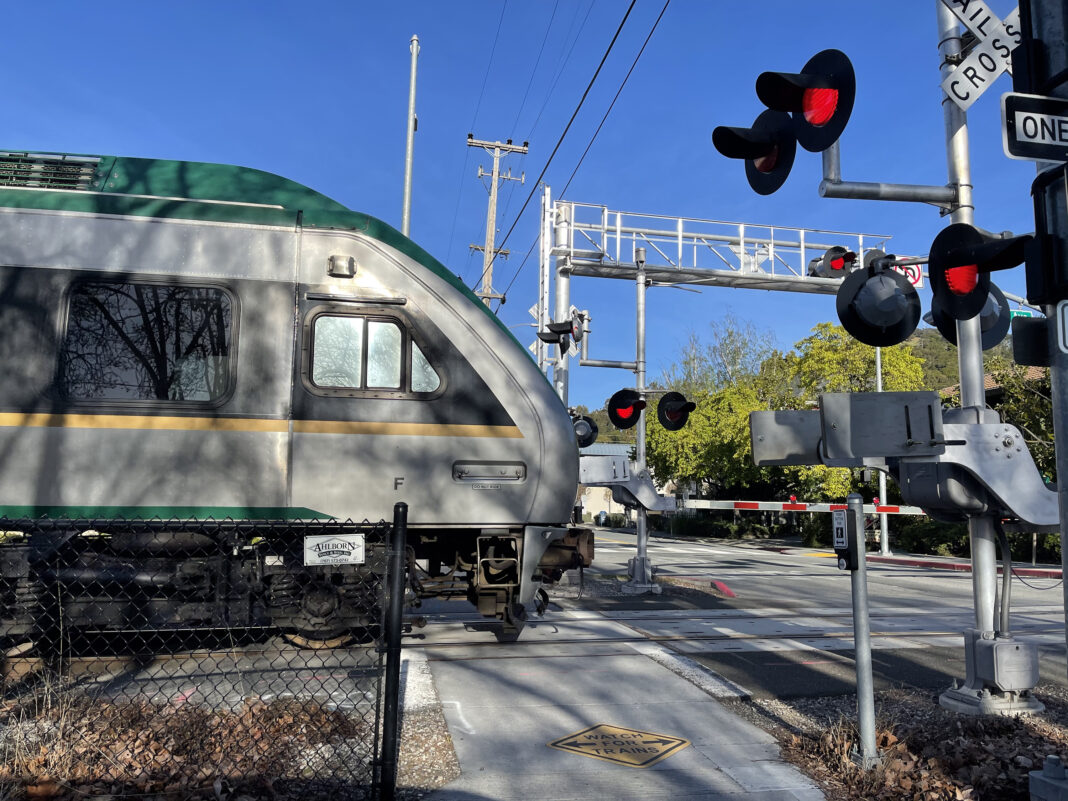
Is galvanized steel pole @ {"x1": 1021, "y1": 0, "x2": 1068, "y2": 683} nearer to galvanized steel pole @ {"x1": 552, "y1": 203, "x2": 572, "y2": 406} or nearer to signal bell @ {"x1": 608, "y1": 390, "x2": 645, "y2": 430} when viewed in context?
signal bell @ {"x1": 608, "y1": 390, "x2": 645, "y2": 430}

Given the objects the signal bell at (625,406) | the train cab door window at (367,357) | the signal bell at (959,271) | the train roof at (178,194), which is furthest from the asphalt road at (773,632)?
the train roof at (178,194)

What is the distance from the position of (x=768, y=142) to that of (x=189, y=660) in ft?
21.1

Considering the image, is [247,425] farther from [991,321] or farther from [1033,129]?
[991,321]

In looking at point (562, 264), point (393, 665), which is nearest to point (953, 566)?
point (562, 264)

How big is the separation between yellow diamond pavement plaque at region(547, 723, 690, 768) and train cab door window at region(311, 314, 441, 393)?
2976 mm

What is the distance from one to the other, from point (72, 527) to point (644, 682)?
452 centimetres

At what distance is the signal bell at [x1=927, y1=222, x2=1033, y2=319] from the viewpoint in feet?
16.5

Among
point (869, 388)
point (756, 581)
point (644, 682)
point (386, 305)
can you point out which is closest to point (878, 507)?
point (756, 581)

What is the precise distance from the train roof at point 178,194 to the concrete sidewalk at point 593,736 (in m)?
3.14

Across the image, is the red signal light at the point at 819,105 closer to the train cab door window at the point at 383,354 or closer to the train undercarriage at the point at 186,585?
the train cab door window at the point at 383,354

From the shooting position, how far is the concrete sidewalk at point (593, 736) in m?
4.19

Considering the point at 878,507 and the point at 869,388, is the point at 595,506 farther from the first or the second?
the point at 878,507

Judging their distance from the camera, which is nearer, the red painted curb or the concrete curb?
the red painted curb

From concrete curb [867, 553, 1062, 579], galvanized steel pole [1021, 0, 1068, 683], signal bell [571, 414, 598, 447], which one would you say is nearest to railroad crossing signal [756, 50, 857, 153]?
galvanized steel pole [1021, 0, 1068, 683]
